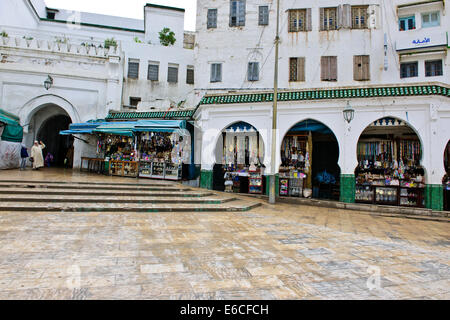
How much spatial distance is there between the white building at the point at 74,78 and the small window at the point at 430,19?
16.2 meters

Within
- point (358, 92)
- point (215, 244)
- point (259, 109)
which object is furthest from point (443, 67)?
point (215, 244)

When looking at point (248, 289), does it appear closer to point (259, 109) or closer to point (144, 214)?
point (144, 214)

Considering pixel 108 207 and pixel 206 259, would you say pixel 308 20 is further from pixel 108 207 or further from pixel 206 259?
pixel 206 259

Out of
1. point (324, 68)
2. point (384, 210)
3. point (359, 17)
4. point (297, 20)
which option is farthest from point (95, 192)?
point (359, 17)

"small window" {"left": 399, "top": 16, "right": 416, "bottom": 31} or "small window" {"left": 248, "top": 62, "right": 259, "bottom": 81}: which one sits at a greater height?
"small window" {"left": 399, "top": 16, "right": 416, "bottom": 31}

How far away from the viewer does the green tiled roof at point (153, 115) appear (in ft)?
48.4

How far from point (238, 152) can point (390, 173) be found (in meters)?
6.96

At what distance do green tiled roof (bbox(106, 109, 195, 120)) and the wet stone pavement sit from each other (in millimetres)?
8877

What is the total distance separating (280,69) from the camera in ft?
54.8

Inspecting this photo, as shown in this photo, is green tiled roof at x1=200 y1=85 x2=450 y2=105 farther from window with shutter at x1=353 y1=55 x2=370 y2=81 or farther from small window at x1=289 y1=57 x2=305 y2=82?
window with shutter at x1=353 y1=55 x2=370 y2=81

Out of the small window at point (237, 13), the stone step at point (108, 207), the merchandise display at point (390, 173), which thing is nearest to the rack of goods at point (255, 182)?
the stone step at point (108, 207)

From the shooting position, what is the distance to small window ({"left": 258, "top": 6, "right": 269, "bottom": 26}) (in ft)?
56.2

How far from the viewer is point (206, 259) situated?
4.05m

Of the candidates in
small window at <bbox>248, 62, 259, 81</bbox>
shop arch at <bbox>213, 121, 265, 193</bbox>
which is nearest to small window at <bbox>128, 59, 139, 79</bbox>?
small window at <bbox>248, 62, 259, 81</bbox>
